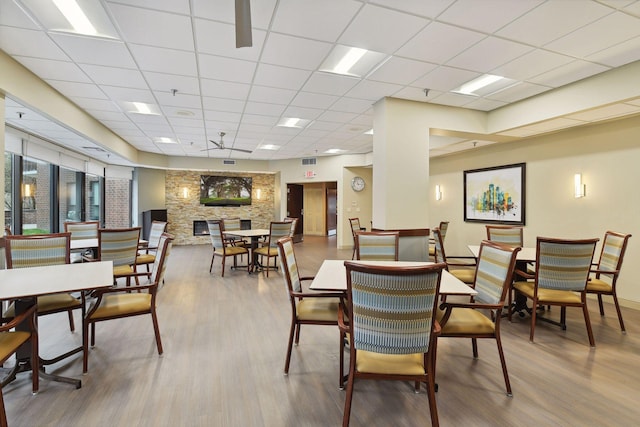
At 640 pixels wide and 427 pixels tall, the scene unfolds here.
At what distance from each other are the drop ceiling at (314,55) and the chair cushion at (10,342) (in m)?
2.50

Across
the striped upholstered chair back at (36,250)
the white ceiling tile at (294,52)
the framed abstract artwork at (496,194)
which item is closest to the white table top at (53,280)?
the striped upholstered chair back at (36,250)

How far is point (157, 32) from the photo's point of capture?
2.70 m

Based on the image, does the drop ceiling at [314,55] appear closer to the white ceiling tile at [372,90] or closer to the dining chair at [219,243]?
the white ceiling tile at [372,90]

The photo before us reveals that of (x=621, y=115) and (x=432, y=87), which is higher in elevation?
(x=432, y=87)

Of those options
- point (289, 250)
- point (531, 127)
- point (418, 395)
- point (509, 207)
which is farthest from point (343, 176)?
point (418, 395)

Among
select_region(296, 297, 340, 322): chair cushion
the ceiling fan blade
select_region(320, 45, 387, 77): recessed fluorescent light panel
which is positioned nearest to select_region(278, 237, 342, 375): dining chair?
select_region(296, 297, 340, 322): chair cushion

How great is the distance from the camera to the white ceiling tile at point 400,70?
10.8 feet

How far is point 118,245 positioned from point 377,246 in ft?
10.8

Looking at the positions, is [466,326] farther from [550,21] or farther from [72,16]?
[72,16]

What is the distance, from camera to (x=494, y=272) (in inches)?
91.4

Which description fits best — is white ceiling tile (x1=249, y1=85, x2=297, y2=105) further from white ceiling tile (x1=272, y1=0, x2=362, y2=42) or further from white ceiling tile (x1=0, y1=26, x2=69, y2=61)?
white ceiling tile (x1=0, y1=26, x2=69, y2=61)

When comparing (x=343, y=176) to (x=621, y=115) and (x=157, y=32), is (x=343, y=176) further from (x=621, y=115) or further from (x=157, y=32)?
(x=157, y=32)

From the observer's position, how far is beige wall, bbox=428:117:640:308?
4.09 meters

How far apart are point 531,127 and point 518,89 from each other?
32.8 inches
